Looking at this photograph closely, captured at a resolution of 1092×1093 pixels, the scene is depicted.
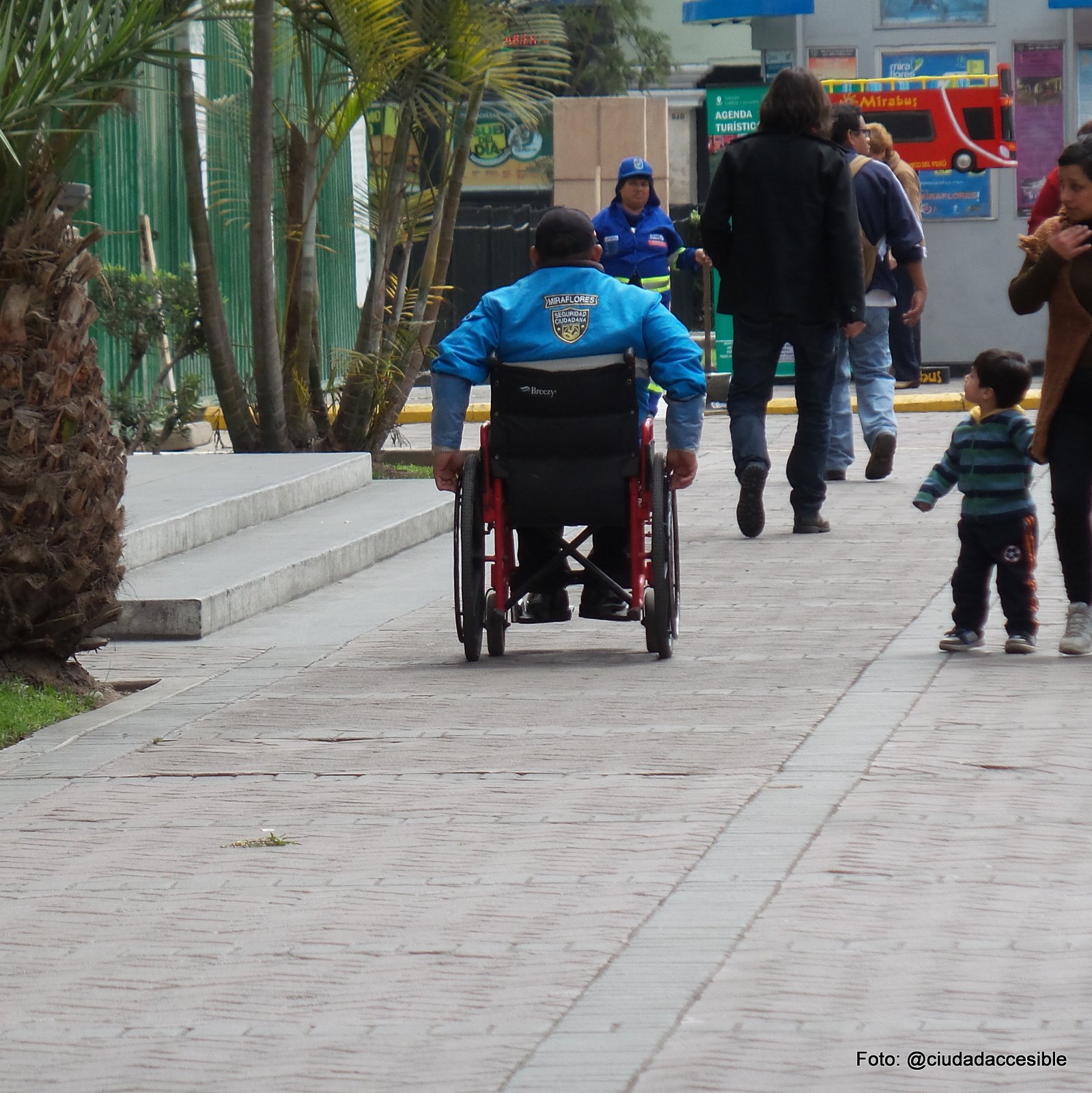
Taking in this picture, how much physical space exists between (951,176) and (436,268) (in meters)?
7.44

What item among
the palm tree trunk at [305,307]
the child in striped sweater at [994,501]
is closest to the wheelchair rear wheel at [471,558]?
the child in striped sweater at [994,501]

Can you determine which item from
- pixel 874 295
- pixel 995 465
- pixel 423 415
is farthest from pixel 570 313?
pixel 423 415

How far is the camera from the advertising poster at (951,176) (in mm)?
19906

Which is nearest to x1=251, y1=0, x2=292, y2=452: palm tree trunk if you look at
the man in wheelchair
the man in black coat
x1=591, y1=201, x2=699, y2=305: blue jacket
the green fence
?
the green fence

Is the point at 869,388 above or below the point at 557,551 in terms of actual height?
above

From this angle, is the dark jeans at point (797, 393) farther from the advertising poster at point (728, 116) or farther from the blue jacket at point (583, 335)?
the advertising poster at point (728, 116)

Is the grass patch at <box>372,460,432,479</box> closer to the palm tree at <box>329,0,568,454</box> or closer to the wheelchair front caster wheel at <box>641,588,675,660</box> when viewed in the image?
the palm tree at <box>329,0,568,454</box>

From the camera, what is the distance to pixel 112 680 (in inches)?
295

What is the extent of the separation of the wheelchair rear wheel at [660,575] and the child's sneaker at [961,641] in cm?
92

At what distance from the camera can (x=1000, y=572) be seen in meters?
7.25

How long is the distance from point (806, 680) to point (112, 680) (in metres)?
2.37

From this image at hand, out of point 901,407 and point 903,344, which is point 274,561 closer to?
point 901,407

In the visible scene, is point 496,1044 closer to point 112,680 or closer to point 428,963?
point 428,963

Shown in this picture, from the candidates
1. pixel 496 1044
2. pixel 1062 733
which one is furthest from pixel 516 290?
pixel 496 1044
